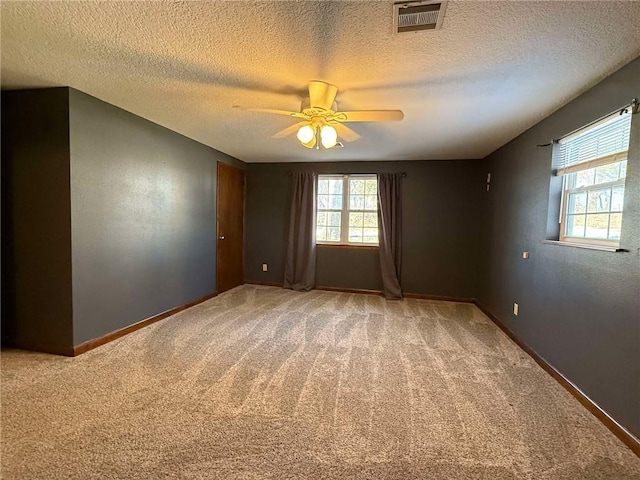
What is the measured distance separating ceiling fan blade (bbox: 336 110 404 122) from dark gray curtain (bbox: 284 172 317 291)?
9.65ft

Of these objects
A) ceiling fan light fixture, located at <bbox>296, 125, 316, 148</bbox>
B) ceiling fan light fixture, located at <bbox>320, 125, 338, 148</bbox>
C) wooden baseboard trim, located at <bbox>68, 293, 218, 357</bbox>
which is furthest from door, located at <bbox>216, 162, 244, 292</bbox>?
ceiling fan light fixture, located at <bbox>320, 125, 338, 148</bbox>

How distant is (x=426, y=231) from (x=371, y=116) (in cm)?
310

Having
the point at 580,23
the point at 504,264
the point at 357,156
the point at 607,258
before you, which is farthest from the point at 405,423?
the point at 357,156

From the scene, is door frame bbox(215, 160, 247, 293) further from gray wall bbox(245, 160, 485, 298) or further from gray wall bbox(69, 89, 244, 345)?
gray wall bbox(245, 160, 485, 298)

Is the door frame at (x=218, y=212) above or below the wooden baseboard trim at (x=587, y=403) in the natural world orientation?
above

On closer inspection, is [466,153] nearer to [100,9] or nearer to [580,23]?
[580,23]

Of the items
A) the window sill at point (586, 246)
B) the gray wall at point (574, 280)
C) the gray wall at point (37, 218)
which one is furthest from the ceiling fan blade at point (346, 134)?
the gray wall at point (37, 218)

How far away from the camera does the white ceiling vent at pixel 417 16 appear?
144cm

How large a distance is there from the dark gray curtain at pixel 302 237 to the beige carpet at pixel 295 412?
7.01ft

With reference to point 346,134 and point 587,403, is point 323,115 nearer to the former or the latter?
point 346,134

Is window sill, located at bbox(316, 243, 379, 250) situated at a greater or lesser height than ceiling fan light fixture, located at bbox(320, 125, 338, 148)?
lesser

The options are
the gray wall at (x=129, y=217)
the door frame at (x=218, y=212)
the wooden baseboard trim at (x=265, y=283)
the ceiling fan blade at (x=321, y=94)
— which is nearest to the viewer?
the ceiling fan blade at (x=321, y=94)

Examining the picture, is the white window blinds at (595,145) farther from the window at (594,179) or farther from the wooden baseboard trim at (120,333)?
the wooden baseboard trim at (120,333)

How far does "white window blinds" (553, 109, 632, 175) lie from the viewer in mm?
2024
